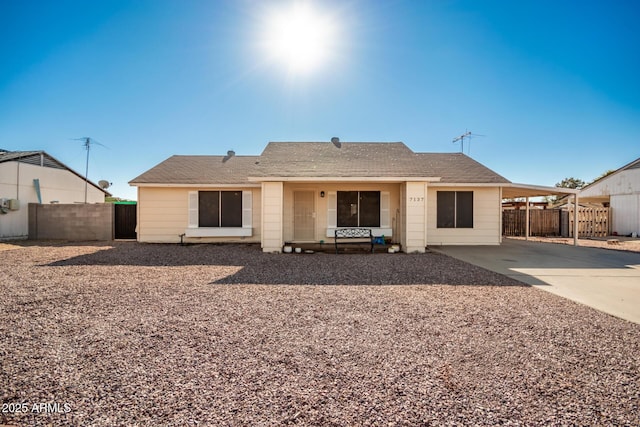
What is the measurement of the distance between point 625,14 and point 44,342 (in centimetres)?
1728

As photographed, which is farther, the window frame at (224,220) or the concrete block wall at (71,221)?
the concrete block wall at (71,221)

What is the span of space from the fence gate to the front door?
25.9 ft

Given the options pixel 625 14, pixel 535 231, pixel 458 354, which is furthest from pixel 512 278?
pixel 535 231

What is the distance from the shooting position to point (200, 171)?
1249 centimetres

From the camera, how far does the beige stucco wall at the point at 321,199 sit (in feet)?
37.6

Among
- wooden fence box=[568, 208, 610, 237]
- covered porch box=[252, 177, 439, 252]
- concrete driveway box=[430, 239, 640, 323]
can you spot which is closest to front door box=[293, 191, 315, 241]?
covered porch box=[252, 177, 439, 252]

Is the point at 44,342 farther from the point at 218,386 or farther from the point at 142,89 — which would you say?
the point at 142,89

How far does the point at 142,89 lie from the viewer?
457 inches

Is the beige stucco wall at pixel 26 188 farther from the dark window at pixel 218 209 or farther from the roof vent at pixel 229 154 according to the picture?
the roof vent at pixel 229 154

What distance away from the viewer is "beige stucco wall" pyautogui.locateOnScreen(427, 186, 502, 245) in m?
11.7

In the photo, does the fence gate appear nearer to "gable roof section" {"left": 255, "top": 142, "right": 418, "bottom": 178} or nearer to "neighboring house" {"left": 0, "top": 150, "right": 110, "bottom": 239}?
"neighboring house" {"left": 0, "top": 150, "right": 110, "bottom": 239}

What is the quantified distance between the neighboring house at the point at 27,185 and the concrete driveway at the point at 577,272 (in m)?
19.1

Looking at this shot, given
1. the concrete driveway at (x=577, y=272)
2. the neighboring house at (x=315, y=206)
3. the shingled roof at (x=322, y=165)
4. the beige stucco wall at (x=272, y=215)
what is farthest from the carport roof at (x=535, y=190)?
the beige stucco wall at (x=272, y=215)

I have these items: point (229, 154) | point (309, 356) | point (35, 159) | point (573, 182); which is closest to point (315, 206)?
point (229, 154)
